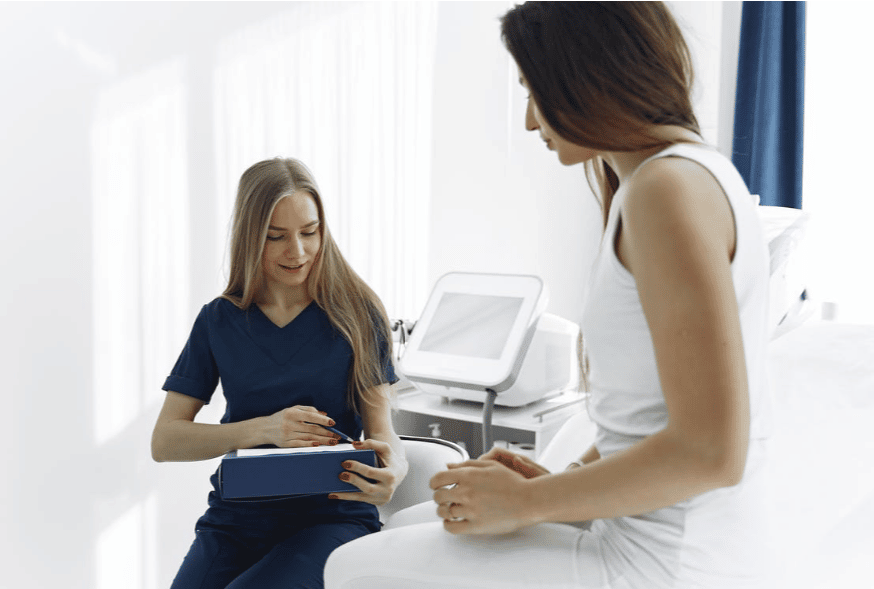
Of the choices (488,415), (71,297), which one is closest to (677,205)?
(488,415)

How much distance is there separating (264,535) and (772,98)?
228cm

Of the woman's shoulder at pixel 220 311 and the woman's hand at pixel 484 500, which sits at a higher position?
the woman's shoulder at pixel 220 311

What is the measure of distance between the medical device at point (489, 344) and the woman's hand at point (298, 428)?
667 mm

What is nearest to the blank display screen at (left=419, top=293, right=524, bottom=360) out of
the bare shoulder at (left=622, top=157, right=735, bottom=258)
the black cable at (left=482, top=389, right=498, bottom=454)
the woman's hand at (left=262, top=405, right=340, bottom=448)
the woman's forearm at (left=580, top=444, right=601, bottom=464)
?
the black cable at (left=482, top=389, right=498, bottom=454)

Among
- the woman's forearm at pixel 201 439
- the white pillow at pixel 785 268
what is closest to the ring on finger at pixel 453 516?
the woman's forearm at pixel 201 439

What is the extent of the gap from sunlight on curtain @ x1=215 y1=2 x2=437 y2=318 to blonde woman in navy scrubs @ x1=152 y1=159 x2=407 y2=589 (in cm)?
72

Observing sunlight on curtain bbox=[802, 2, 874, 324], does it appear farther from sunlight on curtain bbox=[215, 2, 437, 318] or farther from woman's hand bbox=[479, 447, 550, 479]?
woman's hand bbox=[479, 447, 550, 479]

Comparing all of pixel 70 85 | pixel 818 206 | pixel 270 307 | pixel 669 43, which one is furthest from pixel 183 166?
pixel 818 206

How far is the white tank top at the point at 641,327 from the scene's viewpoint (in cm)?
71

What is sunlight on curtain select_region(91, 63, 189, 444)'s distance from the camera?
6.12ft

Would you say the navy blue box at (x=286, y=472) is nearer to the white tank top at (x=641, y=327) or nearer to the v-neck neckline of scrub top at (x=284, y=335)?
the v-neck neckline of scrub top at (x=284, y=335)

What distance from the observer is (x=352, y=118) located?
2.52 m

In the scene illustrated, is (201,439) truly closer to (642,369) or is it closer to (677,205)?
(642,369)

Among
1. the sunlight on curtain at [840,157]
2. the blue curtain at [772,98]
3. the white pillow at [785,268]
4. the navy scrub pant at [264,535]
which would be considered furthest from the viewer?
the blue curtain at [772,98]
